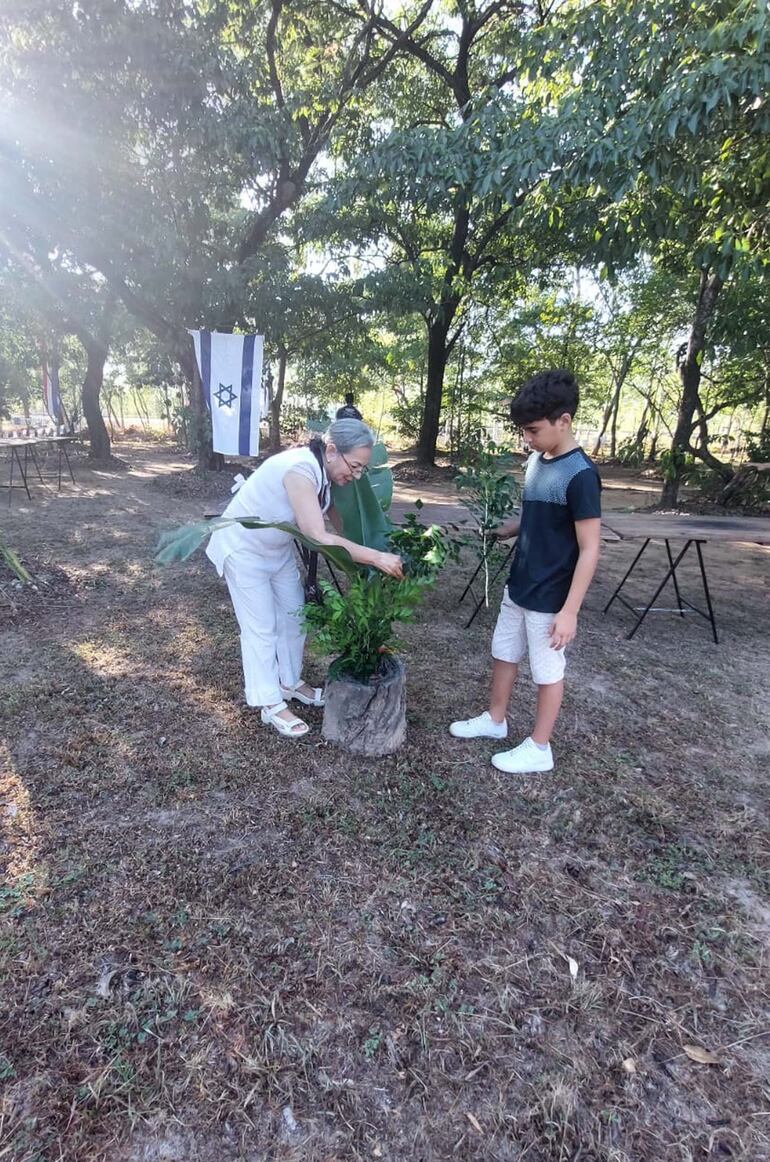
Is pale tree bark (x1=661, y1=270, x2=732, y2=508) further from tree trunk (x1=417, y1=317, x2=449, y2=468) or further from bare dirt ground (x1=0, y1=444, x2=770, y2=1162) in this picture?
bare dirt ground (x1=0, y1=444, x2=770, y2=1162)

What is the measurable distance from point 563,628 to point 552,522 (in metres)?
0.33

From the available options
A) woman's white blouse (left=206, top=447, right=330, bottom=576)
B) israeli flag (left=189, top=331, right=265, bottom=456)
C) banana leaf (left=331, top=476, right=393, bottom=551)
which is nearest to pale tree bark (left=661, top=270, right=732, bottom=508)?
israeli flag (left=189, top=331, right=265, bottom=456)

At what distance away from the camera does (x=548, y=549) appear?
1757mm

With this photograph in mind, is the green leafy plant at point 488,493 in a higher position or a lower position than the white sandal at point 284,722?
higher

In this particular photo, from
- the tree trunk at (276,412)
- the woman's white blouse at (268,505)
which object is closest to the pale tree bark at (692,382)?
the woman's white blouse at (268,505)

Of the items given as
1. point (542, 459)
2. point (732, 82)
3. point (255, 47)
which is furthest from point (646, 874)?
point (255, 47)

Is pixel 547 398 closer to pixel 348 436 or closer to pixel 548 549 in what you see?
pixel 548 549

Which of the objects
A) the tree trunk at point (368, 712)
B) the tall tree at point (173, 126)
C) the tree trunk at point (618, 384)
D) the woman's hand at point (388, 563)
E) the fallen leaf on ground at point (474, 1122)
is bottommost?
the fallen leaf on ground at point (474, 1122)

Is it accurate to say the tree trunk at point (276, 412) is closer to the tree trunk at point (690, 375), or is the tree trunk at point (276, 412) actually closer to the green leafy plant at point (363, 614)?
the tree trunk at point (690, 375)

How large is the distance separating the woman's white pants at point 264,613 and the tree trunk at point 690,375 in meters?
6.45

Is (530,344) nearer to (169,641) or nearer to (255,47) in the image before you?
(255,47)

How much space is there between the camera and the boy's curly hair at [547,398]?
62.5 inches

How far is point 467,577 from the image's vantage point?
4.58 meters

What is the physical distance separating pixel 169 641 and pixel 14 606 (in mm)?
1059
